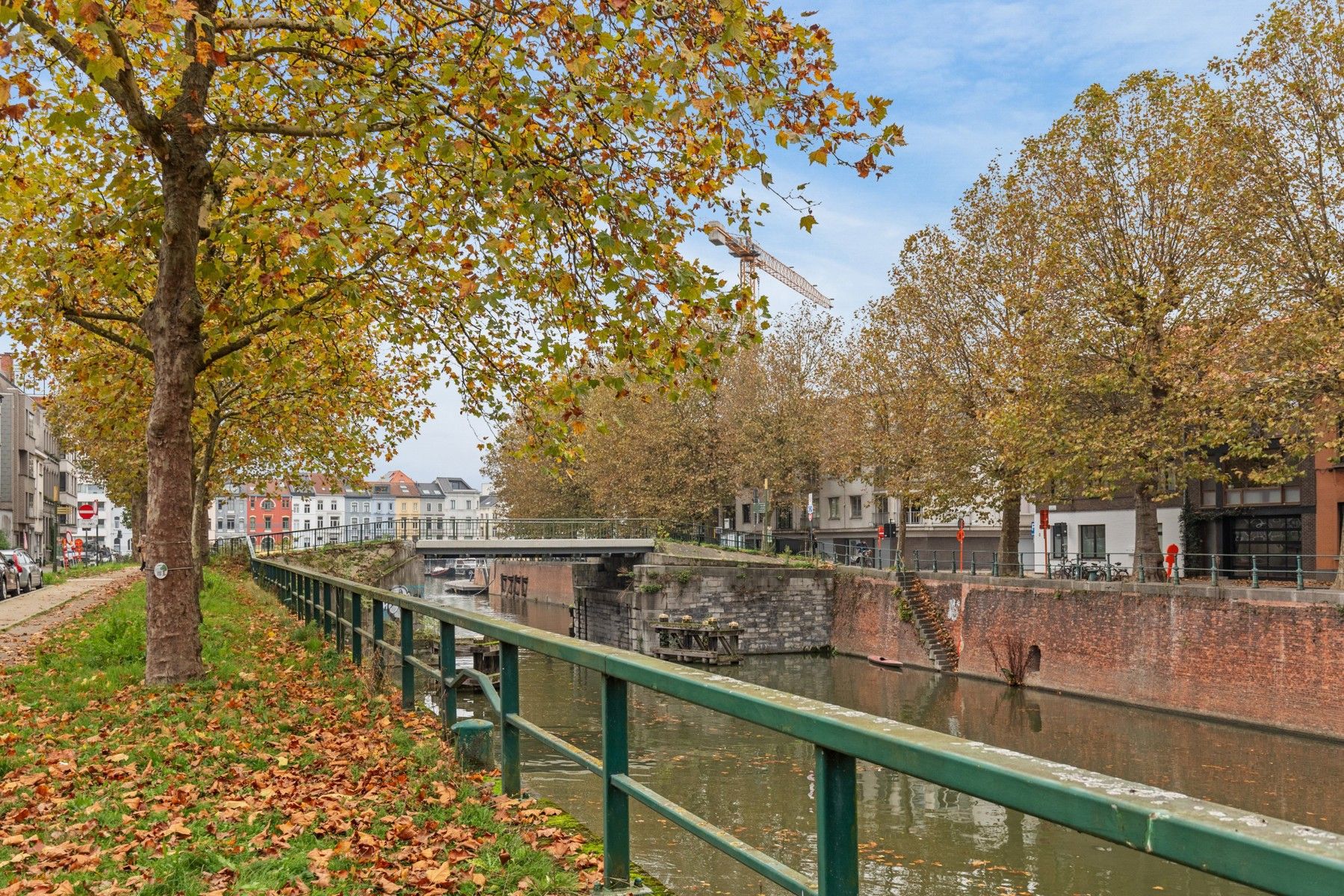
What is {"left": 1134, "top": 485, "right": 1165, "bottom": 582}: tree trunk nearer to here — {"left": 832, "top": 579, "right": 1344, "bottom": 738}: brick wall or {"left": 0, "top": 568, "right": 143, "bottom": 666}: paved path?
{"left": 832, "top": 579, "right": 1344, "bottom": 738}: brick wall

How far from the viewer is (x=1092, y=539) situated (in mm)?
46219

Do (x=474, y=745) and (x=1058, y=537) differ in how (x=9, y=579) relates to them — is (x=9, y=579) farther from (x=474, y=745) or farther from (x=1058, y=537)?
(x=1058, y=537)

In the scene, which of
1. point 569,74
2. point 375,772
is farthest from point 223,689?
point 569,74

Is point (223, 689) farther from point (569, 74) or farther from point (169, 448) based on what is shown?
point (569, 74)

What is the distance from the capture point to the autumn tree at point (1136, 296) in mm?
27703

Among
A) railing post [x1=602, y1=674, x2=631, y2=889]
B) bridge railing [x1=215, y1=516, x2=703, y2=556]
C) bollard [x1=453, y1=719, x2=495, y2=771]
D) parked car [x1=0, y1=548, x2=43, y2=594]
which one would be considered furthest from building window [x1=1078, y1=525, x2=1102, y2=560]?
railing post [x1=602, y1=674, x2=631, y2=889]

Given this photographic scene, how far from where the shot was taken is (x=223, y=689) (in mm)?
10398

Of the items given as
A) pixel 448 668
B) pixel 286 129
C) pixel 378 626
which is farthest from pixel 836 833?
pixel 286 129

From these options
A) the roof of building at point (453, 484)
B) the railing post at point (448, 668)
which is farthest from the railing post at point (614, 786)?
the roof of building at point (453, 484)

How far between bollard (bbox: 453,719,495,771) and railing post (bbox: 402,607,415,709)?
1.47 meters

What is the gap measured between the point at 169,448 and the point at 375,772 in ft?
16.0

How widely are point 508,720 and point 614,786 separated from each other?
160 cm

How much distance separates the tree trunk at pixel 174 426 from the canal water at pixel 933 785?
10.0 ft

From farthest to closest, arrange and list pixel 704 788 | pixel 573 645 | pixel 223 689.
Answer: pixel 704 788, pixel 223 689, pixel 573 645
